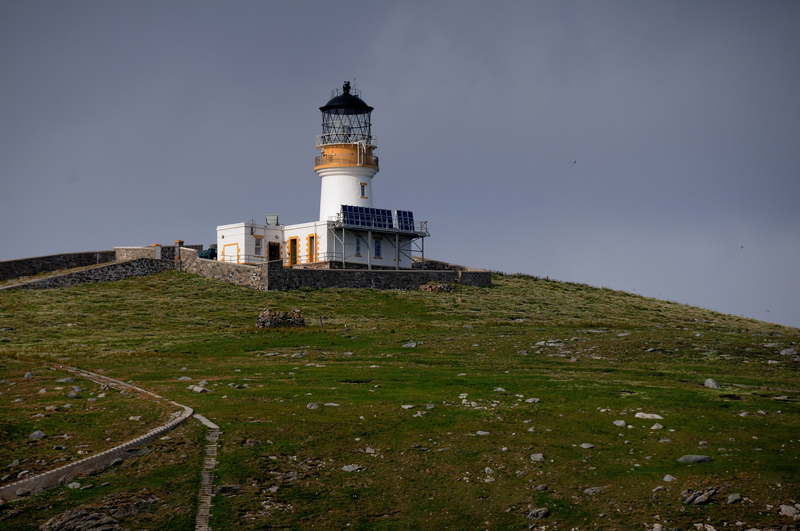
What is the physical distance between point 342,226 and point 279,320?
22527 mm

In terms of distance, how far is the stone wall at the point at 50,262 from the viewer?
186 ft

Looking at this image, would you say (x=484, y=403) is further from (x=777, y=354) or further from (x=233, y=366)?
(x=777, y=354)

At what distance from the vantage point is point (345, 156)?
67.0 meters

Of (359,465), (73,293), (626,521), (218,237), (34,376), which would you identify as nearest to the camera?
(626,521)

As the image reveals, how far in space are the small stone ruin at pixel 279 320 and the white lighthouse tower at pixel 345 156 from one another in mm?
25440

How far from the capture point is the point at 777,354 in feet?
91.2

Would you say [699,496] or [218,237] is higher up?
[218,237]

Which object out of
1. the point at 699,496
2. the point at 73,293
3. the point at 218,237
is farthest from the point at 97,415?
the point at 218,237

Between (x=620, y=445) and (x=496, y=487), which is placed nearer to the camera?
(x=496, y=487)

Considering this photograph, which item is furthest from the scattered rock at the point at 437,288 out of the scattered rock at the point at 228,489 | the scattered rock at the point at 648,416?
the scattered rock at the point at 228,489

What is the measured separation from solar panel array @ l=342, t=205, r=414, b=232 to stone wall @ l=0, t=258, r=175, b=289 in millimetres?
13490

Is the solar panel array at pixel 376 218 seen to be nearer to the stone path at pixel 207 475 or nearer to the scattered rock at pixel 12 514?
the stone path at pixel 207 475

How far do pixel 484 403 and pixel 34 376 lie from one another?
12.9 meters

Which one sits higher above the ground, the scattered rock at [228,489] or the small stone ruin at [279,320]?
the small stone ruin at [279,320]
